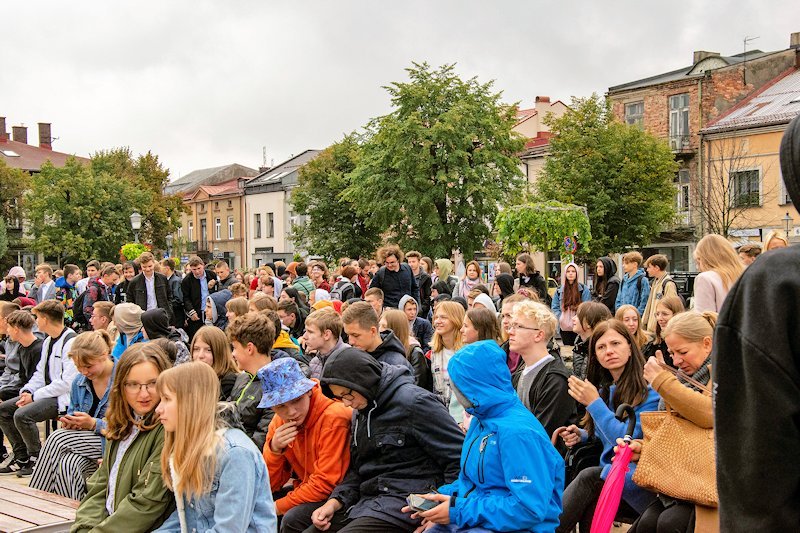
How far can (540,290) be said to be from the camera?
12938 mm

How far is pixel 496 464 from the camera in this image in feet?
13.9

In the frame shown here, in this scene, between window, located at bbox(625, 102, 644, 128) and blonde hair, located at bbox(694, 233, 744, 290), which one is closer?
blonde hair, located at bbox(694, 233, 744, 290)

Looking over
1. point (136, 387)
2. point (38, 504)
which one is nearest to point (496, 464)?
point (136, 387)

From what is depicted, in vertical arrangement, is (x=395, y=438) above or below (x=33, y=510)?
above

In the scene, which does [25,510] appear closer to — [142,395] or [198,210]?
[142,395]

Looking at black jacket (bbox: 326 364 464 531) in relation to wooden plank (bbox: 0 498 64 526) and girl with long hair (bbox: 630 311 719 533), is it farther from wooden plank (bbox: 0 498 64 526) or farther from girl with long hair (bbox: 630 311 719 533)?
wooden plank (bbox: 0 498 64 526)

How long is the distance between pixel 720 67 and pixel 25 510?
3963 centimetres

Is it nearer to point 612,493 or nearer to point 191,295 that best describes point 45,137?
point 191,295

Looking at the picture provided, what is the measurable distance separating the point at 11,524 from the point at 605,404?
3.63 meters

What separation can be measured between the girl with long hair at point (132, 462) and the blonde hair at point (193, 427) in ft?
1.37

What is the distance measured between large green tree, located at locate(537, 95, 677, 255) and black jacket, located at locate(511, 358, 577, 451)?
31.3 meters

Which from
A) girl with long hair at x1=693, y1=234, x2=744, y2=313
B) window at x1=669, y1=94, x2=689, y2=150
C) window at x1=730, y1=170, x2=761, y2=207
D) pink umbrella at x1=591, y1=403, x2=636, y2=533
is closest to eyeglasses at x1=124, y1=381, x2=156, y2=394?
pink umbrella at x1=591, y1=403, x2=636, y2=533

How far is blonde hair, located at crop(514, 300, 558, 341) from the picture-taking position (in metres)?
5.83

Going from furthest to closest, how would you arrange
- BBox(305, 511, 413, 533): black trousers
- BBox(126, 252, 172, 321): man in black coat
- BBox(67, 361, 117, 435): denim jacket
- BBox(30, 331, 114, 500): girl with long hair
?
BBox(126, 252, 172, 321): man in black coat → BBox(67, 361, 117, 435): denim jacket → BBox(30, 331, 114, 500): girl with long hair → BBox(305, 511, 413, 533): black trousers
